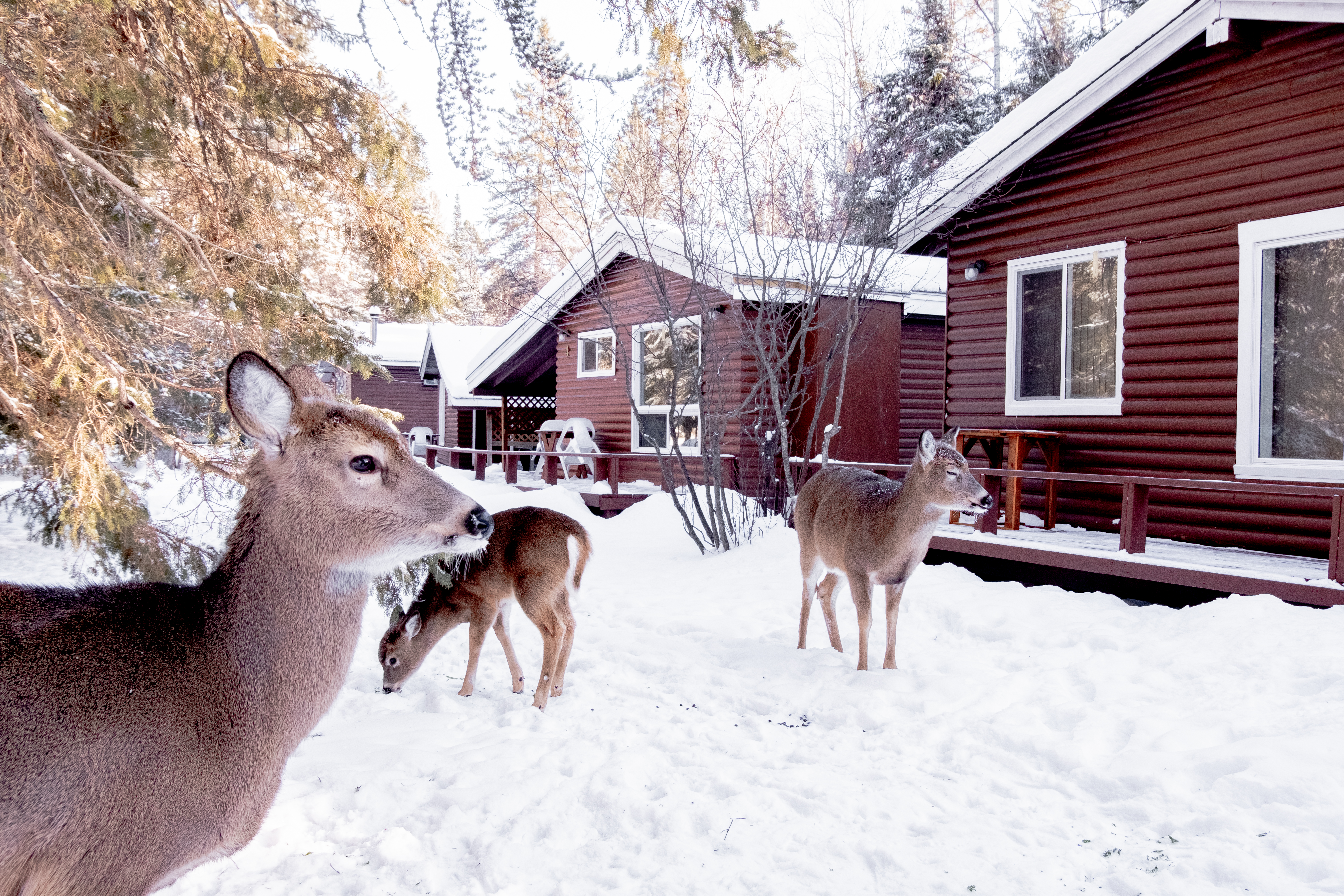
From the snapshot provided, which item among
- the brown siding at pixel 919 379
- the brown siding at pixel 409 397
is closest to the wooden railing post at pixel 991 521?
the brown siding at pixel 919 379

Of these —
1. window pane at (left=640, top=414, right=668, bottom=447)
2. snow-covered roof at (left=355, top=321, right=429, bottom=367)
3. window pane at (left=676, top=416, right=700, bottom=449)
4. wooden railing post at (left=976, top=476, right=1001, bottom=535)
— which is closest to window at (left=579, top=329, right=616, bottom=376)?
window pane at (left=640, top=414, right=668, bottom=447)

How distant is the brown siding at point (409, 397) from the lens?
34.9 meters

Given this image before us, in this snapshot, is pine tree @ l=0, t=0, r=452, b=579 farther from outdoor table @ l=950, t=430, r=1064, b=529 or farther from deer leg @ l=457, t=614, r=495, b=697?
outdoor table @ l=950, t=430, r=1064, b=529

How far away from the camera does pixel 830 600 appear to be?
6.79m

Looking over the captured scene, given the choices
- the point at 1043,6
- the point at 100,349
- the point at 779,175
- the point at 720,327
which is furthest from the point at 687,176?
the point at 1043,6

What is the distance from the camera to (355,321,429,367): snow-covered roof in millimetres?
35531

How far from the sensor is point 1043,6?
2853 centimetres

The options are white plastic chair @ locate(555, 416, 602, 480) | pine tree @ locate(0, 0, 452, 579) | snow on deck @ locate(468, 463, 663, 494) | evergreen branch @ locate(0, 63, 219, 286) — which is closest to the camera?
evergreen branch @ locate(0, 63, 219, 286)

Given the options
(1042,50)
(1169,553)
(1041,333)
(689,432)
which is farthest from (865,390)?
(1042,50)

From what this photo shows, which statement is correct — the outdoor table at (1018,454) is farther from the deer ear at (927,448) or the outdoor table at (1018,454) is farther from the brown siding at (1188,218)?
the deer ear at (927,448)

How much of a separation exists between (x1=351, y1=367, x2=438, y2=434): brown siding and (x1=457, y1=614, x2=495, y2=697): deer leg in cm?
3000

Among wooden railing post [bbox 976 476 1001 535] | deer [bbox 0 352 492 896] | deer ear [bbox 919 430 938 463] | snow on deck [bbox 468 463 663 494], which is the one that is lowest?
snow on deck [bbox 468 463 663 494]

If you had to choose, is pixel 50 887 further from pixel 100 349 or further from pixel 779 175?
pixel 779 175

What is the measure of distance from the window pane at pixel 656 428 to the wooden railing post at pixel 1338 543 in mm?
10170
